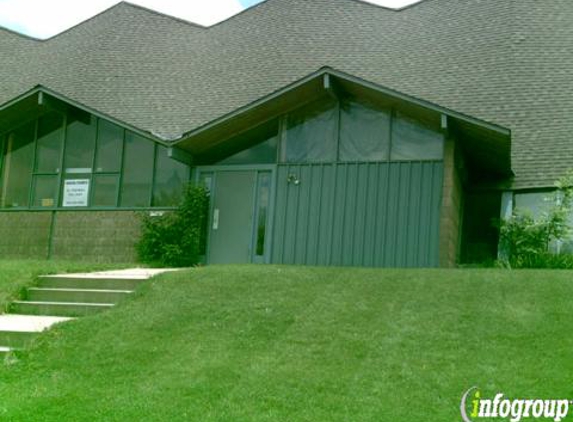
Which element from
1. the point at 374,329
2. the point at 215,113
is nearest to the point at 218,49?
the point at 215,113

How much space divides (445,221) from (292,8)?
36.1ft

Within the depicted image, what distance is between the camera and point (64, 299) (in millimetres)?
10586

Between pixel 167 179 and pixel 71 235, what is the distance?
2.74 meters

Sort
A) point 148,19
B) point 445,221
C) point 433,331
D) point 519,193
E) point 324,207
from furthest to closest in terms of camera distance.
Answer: point 148,19 → point 519,193 → point 324,207 → point 445,221 → point 433,331

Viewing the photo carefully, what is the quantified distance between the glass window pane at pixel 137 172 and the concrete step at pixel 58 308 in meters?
6.10

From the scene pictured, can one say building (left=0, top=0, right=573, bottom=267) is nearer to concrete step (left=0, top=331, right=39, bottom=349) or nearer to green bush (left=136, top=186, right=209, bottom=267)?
green bush (left=136, top=186, right=209, bottom=267)

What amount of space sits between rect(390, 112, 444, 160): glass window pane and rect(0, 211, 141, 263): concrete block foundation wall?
6.10 m

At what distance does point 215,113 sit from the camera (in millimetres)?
17859

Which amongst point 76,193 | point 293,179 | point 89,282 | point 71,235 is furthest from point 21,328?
point 76,193

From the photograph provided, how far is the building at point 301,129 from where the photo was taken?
14078 mm

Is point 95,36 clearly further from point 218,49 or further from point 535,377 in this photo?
point 535,377

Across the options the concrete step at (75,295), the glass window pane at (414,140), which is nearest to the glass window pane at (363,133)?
the glass window pane at (414,140)

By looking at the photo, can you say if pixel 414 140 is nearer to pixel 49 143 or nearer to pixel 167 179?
pixel 167 179

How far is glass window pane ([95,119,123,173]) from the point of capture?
55.4 feet
